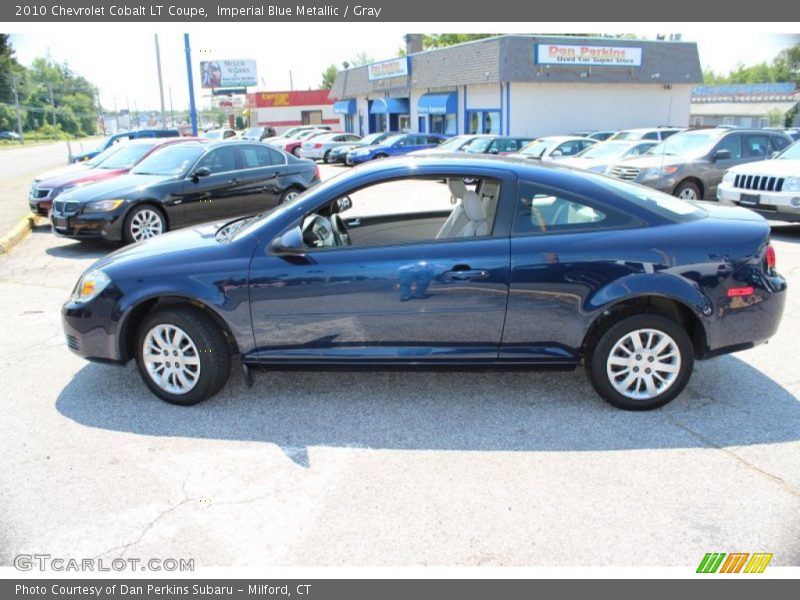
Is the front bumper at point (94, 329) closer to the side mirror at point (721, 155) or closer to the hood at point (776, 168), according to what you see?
the hood at point (776, 168)

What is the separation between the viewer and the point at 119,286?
169 inches

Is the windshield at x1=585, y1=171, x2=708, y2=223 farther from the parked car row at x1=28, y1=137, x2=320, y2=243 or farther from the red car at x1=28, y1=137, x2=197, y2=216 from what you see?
the red car at x1=28, y1=137, x2=197, y2=216

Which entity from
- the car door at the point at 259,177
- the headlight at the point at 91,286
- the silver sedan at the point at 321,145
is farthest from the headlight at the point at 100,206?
the silver sedan at the point at 321,145

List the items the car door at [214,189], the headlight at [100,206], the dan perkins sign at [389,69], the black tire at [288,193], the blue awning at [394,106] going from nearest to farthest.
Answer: the headlight at [100,206] → the car door at [214,189] → the black tire at [288,193] → the dan perkins sign at [389,69] → the blue awning at [394,106]

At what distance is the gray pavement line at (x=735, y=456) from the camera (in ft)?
11.1

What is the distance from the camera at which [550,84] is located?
29.6m

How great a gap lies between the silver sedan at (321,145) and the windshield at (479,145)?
10.5 metres

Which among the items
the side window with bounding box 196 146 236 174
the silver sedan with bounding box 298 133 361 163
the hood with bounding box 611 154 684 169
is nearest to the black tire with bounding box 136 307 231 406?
the side window with bounding box 196 146 236 174

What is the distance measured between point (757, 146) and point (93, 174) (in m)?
12.6

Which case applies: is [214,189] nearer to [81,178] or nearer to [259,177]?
[259,177]

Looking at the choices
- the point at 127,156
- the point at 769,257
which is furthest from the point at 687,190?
the point at 127,156

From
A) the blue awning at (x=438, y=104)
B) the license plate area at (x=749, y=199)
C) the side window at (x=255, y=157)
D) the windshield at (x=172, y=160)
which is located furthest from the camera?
the blue awning at (x=438, y=104)

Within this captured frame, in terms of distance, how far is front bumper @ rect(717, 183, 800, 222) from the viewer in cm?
935

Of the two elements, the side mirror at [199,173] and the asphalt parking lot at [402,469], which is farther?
the side mirror at [199,173]
